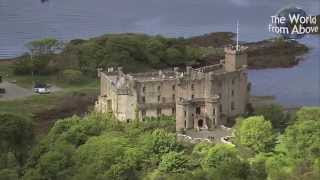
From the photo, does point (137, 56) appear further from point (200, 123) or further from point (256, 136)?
point (256, 136)

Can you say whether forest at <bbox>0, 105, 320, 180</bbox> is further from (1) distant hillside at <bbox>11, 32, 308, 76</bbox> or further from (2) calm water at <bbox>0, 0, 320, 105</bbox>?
(2) calm water at <bbox>0, 0, 320, 105</bbox>

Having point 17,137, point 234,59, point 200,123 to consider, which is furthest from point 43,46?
point 17,137

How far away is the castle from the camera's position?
24.7m

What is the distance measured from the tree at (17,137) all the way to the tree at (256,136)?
5.13 metres

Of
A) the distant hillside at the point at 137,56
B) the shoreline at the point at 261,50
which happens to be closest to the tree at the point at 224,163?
the distant hillside at the point at 137,56

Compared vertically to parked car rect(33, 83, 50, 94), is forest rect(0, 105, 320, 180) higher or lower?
lower

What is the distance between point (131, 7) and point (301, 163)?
34879 mm

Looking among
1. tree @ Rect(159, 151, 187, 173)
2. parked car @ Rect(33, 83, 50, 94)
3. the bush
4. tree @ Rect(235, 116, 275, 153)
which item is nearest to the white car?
parked car @ Rect(33, 83, 50, 94)

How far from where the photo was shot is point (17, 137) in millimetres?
22422

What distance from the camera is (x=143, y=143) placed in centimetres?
2200

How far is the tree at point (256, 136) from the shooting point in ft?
73.4

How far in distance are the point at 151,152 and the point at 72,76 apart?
1437 centimetres

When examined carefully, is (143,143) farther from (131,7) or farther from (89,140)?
(131,7)

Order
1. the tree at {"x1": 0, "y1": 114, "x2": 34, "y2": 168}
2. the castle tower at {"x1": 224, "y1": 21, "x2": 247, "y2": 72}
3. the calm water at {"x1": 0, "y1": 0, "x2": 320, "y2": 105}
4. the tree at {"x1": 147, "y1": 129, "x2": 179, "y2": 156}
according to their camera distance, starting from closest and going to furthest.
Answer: the tree at {"x1": 147, "y1": 129, "x2": 179, "y2": 156}, the tree at {"x1": 0, "y1": 114, "x2": 34, "y2": 168}, the castle tower at {"x1": 224, "y1": 21, "x2": 247, "y2": 72}, the calm water at {"x1": 0, "y1": 0, "x2": 320, "y2": 105}
